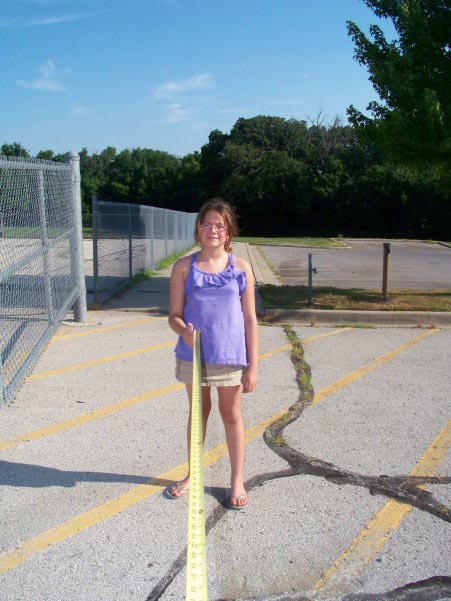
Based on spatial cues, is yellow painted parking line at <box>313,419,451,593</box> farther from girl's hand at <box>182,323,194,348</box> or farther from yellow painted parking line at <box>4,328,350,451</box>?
yellow painted parking line at <box>4,328,350,451</box>

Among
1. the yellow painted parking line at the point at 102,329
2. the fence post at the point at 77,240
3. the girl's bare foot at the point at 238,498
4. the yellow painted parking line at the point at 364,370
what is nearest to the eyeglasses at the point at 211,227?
the girl's bare foot at the point at 238,498

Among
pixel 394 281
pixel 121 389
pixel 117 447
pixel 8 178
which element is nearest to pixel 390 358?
pixel 121 389

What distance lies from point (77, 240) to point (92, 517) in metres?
5.32

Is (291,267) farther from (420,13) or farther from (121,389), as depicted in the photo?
(121,389)

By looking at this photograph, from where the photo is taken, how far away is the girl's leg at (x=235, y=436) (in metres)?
3.41

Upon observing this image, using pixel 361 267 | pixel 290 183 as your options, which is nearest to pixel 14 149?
pixel 290 183

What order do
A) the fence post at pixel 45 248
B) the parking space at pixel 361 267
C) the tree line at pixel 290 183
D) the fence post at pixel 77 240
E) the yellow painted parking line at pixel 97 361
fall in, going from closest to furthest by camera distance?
the yellow painted parking line at pixel 97 361, the fence post at pixel 45 248, the fence post at pixel 77 240, the parking space at pixel 361 267, the tree line at pixel 290 183

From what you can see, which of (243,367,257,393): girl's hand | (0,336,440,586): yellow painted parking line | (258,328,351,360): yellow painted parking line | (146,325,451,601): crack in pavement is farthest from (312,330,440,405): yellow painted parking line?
(243,367,257,393): girl's hand

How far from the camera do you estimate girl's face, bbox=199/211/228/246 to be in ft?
11.0

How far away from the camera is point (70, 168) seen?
7820mm

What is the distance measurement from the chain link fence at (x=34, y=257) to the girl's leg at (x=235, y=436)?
213 centimetres

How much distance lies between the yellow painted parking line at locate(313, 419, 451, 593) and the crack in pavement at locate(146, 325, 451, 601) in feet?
0.29

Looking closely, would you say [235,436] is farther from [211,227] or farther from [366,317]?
[366,317]

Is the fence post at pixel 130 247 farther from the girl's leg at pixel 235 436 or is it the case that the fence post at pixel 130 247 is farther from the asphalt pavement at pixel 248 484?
the girl's leg at pixel 235 436
